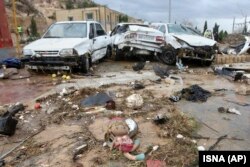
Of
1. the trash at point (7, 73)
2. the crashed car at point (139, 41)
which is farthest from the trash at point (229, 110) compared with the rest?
the crashed car at point (139, 41)

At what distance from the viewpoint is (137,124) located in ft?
19.1

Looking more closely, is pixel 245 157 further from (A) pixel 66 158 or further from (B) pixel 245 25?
(B) pixel 245 25

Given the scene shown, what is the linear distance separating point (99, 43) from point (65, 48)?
274cm

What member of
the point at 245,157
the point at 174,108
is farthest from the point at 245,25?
the point at 245,157

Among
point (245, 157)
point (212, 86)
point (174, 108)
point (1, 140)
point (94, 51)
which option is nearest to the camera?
point (245, 157)

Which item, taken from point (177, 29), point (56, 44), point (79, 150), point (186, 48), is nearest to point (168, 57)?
point (186, 48)

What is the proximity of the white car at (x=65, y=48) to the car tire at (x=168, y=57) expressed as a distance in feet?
9.30

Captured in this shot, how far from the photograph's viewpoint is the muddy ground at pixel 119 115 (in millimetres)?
4734

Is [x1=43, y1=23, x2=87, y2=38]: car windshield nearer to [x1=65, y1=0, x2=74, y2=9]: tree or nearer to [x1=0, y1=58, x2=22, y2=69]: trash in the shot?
[x1=0, y1=58, x2=22, y2=69]: trash

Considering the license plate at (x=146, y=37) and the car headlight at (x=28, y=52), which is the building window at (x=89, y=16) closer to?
the license plate at (x=146, y=37)

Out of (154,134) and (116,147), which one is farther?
(154,134)

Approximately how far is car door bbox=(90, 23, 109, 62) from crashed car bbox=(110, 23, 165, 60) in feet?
2.23

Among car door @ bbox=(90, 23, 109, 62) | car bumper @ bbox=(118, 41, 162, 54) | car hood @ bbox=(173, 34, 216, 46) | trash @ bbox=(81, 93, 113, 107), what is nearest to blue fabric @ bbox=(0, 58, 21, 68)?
car door @ bbox=(90, 23, 109, 62)

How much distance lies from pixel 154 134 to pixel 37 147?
68.9 inches
